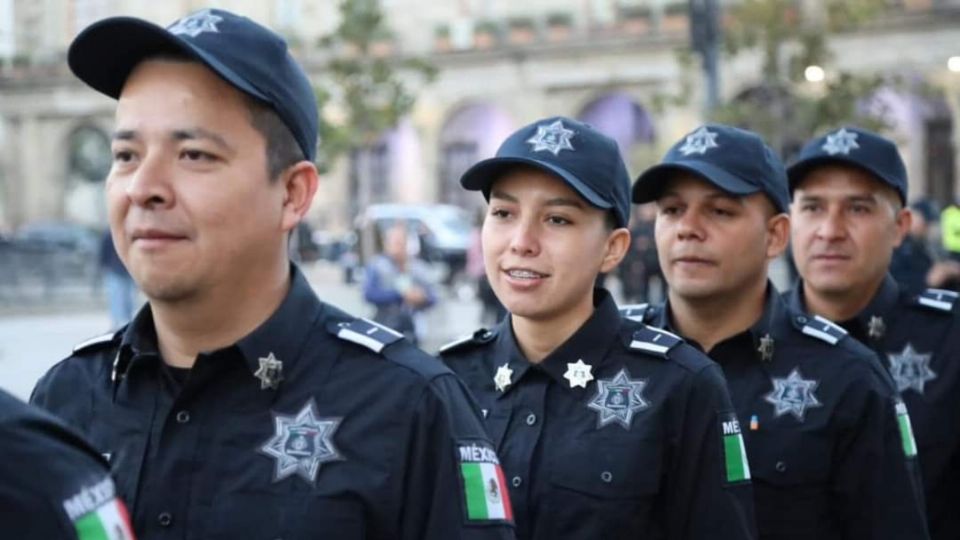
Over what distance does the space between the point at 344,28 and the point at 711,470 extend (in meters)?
27.7

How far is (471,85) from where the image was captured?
4216cm

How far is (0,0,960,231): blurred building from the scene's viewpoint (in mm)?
35438

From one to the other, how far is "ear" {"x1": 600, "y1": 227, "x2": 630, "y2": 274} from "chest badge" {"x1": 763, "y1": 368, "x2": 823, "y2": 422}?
0.69 meters

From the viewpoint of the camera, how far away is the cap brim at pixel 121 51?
2488 mm

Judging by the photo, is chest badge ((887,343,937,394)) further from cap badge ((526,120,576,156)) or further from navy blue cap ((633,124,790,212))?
cap badge ((526,120,576,156))

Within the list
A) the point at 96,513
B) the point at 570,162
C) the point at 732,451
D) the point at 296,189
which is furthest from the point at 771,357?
the point at 96,513

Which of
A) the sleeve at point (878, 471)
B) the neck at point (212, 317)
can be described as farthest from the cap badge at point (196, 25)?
the sleeve at point (878, 471)

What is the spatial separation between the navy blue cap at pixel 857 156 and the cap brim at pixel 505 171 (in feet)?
5.79

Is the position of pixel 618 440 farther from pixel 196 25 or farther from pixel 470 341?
pixel 196 25

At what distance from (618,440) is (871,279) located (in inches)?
78.8

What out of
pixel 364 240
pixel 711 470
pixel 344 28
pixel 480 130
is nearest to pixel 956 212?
pixel 711 470

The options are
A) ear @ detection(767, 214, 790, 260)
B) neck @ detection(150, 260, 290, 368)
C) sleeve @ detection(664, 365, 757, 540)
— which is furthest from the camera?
ear @ detection(767, 214, 790, 260)

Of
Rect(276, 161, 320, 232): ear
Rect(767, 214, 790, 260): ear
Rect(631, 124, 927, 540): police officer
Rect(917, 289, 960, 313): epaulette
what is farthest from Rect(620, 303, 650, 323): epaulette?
Rect(276, 161, 320, 232): ear

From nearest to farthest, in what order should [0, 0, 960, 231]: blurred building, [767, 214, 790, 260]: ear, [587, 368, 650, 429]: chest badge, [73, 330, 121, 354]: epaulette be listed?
1. [73, 330, 121, 354]: epaulette
2. [587, 368, 650, 429]: chest badge
3. [767, 214, 790, 260]: ear
4. [0, 0, 960, 231]: blurred building
